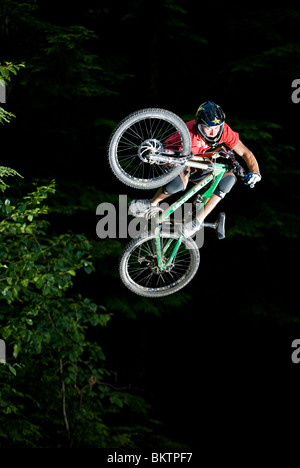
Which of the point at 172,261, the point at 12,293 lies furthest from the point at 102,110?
the point at 172,261

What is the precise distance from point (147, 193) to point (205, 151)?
20.0ft

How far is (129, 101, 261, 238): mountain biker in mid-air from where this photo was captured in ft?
17.6

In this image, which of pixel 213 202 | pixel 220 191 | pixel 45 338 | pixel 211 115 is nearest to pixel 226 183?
pixel 220 191

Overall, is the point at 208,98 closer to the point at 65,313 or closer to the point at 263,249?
the point at 263,249

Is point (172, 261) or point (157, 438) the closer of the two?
point (172, 261)

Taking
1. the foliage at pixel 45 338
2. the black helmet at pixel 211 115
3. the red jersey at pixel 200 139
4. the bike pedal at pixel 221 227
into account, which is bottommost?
the foliage at pixel 45 338

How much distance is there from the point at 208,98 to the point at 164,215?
6.06 meters

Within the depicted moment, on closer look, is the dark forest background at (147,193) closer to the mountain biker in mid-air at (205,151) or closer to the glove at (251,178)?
the mountain biker in mid-air at (205,151)

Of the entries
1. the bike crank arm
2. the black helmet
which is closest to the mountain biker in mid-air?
the black helmet

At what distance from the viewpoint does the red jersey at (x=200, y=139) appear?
554 cm

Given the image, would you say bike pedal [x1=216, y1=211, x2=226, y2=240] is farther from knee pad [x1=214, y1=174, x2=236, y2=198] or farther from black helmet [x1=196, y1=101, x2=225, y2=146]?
black helmet [x1=196, y1=101, x2=225, y2=146]

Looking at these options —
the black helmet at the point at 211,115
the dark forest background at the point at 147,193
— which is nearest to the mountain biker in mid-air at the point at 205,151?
the black helmet at the point at 211,115

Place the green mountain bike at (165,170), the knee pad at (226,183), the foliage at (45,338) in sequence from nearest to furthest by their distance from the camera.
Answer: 1. the green mountain bike at (165,170)
2. the knee pad at (226,183)
3. the foliage at (45,338)
